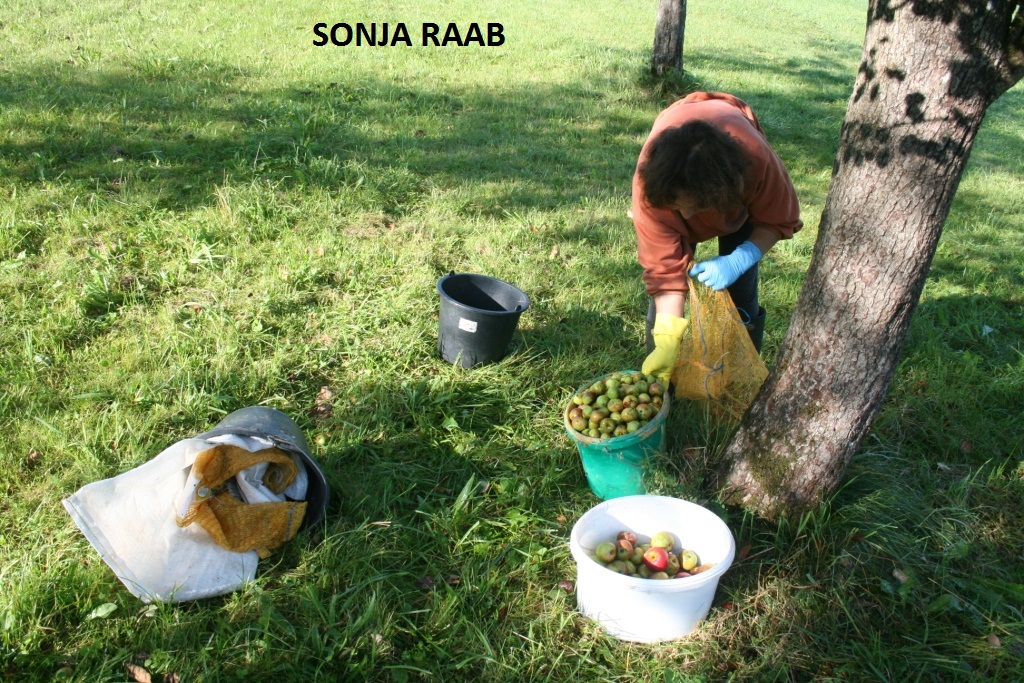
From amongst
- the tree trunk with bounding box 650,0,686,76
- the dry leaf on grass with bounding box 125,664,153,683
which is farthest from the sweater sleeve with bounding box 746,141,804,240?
the tree trunk with bounding box 650,0,686,76

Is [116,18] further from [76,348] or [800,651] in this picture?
[800,651]

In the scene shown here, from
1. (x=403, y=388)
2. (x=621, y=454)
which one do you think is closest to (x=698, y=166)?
(x=621, y=454)

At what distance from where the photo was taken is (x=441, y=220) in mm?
5289

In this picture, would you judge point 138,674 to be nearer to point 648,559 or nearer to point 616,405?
point 648,559

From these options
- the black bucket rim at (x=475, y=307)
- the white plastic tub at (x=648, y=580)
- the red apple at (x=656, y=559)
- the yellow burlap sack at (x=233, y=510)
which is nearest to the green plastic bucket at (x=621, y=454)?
the white plastic tub at (x=648, y=580)

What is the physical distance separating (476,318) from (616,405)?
94cm

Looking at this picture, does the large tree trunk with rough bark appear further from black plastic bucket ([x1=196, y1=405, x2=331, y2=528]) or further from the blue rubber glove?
black plastic bucket ([x1=196, y1=405, x2=331, y2=528])

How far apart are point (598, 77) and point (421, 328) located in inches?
255

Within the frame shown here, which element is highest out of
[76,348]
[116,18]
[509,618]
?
[116,18]

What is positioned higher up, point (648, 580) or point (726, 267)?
point (726, 267)

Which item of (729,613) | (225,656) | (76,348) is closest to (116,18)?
(76,348)

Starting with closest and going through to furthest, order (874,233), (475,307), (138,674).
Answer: (138,674) < (874,233) < (475,307)

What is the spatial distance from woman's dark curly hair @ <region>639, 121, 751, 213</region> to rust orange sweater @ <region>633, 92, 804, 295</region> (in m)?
0.22

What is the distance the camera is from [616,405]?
2.98 metres
